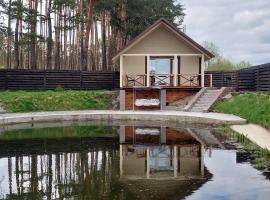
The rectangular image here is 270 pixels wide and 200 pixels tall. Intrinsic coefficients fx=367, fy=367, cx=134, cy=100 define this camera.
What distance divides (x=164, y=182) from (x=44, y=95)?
1697cm

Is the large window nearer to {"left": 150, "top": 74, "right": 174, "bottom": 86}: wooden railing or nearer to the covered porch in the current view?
the covered porch

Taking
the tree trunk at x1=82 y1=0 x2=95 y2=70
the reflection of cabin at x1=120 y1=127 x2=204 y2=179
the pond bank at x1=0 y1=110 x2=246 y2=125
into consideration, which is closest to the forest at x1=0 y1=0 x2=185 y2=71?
the tree trunk at x1=82 y1=0 x2=95 y2=70

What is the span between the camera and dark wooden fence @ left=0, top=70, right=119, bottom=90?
2492cm

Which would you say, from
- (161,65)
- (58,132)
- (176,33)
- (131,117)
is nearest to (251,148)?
(58,132)

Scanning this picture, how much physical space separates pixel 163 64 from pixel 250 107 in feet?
31.7

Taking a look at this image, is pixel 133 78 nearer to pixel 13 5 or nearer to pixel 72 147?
pixel 13 5

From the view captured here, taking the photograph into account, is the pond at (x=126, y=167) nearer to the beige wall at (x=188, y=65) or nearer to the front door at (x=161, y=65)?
the front door at (x=161, y=65)

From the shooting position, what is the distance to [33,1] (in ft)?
110

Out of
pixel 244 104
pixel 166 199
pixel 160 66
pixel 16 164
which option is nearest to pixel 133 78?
A: pixel 160 66

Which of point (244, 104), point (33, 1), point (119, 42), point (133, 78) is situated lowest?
point (244, 104)

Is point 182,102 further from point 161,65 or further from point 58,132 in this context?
point 58,132

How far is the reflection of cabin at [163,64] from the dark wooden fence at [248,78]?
107 inches

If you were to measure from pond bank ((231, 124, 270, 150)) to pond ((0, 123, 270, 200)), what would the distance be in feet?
2.29

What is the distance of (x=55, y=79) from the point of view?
25.9 meters
